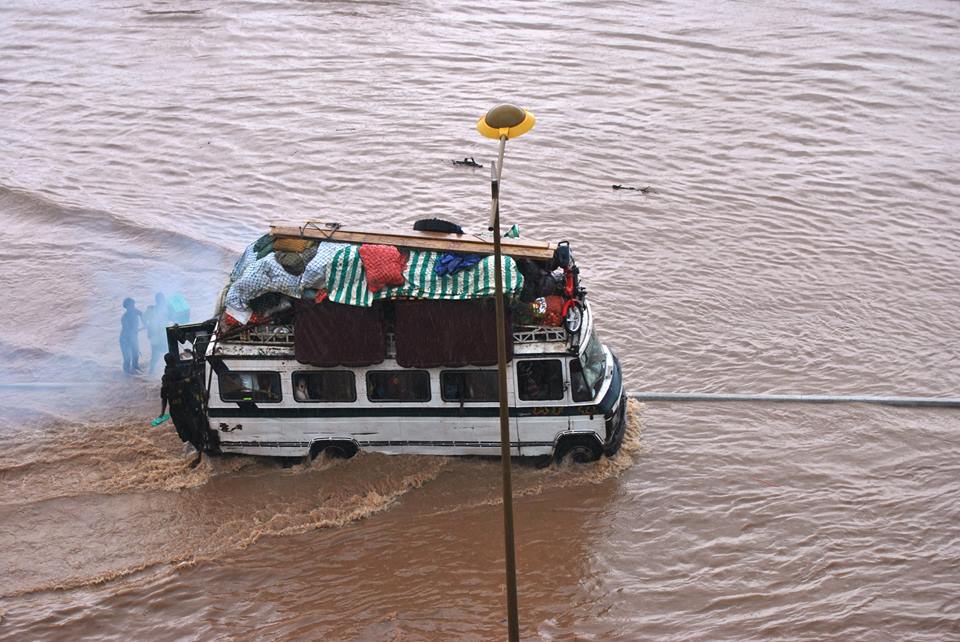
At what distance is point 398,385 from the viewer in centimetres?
1235

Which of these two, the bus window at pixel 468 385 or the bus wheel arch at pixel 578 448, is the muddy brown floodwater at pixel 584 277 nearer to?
the bus wheel arch at pixel 578 448

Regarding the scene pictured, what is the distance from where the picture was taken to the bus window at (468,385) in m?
12.2

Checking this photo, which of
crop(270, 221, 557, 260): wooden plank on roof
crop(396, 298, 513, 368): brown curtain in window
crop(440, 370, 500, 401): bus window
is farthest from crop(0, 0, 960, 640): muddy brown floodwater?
crop(270, 221, 557, 260): wooden plank on roof

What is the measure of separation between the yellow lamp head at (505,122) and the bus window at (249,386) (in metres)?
5.58

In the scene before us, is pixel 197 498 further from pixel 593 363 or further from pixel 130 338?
pixel 593 363

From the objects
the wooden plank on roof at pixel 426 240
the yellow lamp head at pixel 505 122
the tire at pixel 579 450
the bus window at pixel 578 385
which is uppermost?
the yellow lamp head at pixel 505 122

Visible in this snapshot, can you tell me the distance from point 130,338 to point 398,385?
557cm

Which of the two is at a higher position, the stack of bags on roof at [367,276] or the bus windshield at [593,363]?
the stack of bags on roof at [367,276]

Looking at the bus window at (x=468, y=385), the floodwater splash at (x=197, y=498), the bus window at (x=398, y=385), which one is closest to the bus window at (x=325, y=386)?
the bus window at (x=398, y=385)

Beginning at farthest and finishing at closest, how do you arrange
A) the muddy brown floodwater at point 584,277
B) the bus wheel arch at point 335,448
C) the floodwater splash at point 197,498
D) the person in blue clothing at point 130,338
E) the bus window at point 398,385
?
the person in blue clothing at point 130,338, the bus wheel arch at point 335,448, the bus window at point 398,385, the floodwater splash at point 197,498, the muddy brown floodwater at point 584,277

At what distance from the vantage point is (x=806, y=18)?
105 ft

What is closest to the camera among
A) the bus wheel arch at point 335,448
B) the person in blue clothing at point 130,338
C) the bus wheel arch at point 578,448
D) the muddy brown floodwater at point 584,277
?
the muddy brown floodwater at point 584,277

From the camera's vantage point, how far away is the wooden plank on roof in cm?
1198

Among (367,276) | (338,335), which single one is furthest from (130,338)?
(367,276)
